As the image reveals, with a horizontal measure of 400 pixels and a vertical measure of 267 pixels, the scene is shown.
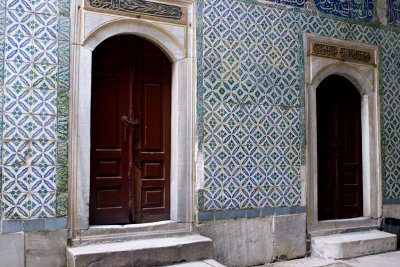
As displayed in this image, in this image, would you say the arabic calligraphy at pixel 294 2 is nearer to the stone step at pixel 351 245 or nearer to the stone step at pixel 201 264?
the stone step at pixel 351 245

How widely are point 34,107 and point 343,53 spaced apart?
3944 mm

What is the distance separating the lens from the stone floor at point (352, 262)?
16.5 feet

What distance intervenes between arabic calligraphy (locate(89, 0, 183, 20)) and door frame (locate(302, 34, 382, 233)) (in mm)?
1785

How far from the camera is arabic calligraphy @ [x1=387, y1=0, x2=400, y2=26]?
634 centimetres

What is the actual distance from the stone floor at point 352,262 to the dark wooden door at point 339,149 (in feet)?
2.45

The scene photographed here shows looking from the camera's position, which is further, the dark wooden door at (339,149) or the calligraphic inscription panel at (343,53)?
the dark wooden door at (339,149)

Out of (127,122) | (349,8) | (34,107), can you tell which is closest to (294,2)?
(349,8)

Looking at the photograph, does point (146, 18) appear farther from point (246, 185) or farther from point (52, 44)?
point (246, 185)

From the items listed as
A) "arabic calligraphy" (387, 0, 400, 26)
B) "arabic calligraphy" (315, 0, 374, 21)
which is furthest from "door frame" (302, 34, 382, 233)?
"arabic calligraphy" (387, 0, 400, 26)

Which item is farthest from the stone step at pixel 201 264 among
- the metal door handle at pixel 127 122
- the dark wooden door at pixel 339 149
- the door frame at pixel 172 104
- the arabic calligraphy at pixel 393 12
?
the arabic calligraphy at pixel 393 12

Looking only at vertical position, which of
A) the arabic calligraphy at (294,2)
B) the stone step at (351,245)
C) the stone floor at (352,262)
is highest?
the arabic calligraphy at (294,2)

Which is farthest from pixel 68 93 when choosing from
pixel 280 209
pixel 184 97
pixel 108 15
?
pixel 280 209

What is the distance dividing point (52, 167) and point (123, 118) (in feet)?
2.97

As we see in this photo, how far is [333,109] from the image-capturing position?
6.04m
